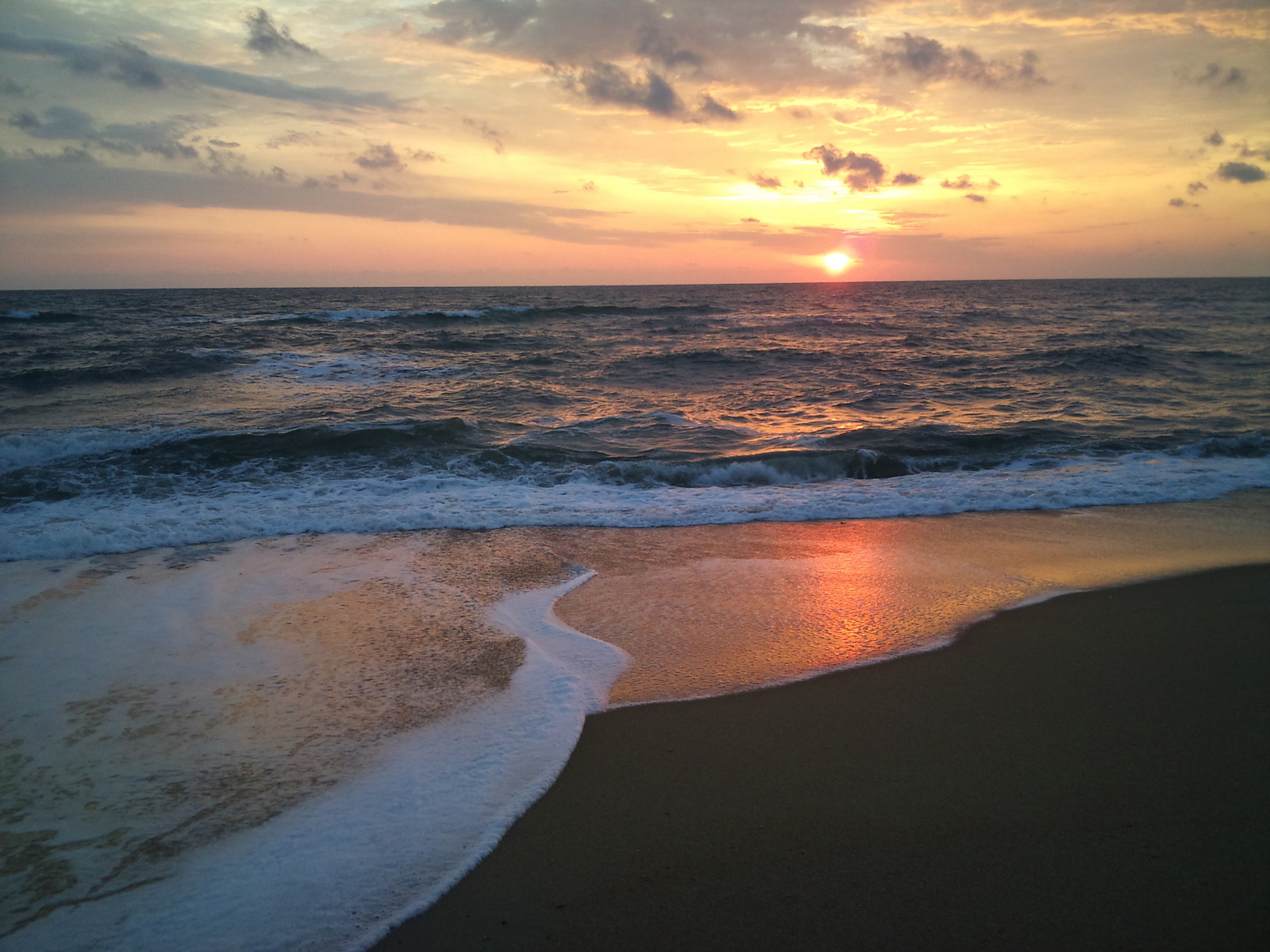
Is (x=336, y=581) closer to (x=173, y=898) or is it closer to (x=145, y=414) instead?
Answer: (x=173, y=898)

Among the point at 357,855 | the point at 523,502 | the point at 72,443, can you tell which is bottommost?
the point at 357,855

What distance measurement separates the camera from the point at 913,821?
297 cm

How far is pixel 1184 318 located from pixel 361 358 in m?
36.9

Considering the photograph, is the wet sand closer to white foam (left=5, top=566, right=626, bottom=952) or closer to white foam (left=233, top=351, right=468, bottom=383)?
white foam (left=5, top=566, right=626, bottom=952)

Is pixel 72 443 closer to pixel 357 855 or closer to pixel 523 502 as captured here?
pixel 523 502

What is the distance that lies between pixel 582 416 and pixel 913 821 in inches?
467

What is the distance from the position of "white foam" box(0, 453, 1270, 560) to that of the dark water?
0.20ft

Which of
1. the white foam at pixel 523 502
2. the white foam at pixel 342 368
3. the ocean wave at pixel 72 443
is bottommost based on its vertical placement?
the white foam at pixel 523 502

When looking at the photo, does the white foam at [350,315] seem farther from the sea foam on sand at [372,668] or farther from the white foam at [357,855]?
the white foam at [357,855]

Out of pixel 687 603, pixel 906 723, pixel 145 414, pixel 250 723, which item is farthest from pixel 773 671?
pixel 145 414

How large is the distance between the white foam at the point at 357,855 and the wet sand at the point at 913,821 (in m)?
0.13

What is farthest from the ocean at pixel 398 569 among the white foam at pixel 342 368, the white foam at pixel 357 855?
the white foam at pixel 342 368

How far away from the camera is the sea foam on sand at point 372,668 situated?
271 centimetres

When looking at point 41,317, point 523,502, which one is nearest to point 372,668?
point 523,502
